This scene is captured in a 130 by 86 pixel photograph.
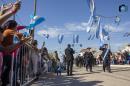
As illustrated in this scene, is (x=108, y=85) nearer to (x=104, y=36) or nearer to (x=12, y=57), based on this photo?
(x=12, y=57)

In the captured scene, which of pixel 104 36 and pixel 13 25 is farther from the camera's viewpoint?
pixel 104 36

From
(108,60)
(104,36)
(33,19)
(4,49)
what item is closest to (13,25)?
(4,49)

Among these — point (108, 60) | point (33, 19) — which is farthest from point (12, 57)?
point (108, 60)

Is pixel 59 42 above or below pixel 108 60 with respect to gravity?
above

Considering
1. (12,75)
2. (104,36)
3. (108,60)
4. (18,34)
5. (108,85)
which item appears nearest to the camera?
(18,34)

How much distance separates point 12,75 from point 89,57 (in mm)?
17781

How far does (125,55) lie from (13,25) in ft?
139

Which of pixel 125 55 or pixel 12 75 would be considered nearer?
pixel 12 75

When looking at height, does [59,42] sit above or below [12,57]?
above

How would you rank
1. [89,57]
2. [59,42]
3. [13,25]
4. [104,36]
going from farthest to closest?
[59,42] < [104,36] < [89,57] < [13,25]

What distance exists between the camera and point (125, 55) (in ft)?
162

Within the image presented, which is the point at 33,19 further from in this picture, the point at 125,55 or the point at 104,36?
the point at 125,55

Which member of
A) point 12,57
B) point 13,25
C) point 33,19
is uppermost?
point 33,19

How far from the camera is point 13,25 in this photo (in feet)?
27.4
